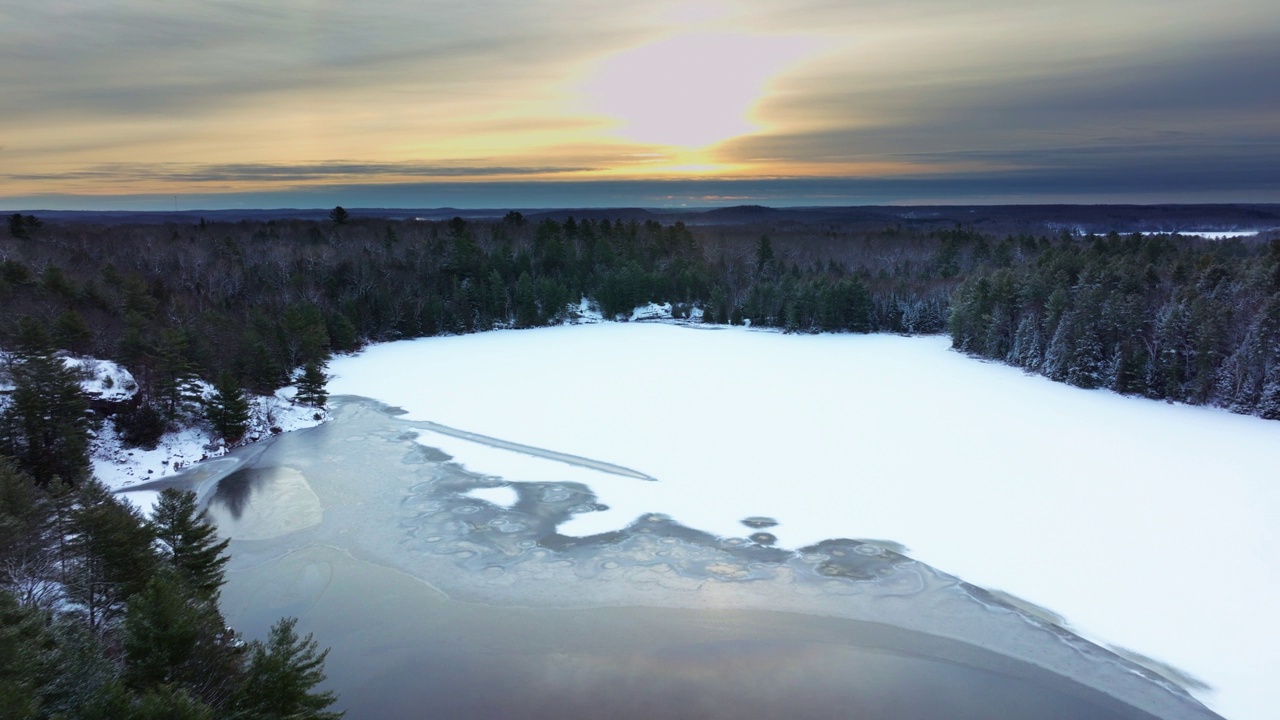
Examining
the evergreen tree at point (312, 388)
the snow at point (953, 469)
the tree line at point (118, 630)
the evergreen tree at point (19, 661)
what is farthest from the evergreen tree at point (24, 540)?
the evergreen tree at point (312, 388)

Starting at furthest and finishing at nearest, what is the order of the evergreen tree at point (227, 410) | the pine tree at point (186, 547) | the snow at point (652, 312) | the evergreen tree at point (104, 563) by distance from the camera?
the snow at point (652, 312)
the evergreen tree at point (227, 410)
the pine tree at point (186, 547)
the evergreen tree at point (104, 563)

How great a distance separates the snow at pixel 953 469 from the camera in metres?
17.5

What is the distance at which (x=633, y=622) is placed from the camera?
1666cm

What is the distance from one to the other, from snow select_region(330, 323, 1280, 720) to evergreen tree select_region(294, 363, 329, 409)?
393cm

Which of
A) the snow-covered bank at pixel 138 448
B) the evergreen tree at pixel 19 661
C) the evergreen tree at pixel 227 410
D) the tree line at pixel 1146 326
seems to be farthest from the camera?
the tree line at pixel 1146 326

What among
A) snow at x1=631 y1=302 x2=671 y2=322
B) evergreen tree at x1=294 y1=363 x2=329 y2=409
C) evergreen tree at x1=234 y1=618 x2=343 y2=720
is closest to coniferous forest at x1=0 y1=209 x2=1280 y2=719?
evergreen tree at x1=234 y1=618 x2=343 y2=720

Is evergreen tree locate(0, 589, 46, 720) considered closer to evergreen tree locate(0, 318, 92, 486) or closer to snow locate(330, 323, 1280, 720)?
snow locate(330, 323, 1280, 720)

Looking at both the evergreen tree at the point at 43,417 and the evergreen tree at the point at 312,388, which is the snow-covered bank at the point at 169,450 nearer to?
the evergreen tree at the point at 312,388

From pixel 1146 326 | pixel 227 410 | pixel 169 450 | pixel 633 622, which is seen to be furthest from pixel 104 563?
pixel 1146 326

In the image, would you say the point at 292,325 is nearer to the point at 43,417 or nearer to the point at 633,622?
the point at 43,417

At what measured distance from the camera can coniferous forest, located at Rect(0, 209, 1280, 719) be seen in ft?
33.1

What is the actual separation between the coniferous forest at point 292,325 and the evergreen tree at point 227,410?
0.12 metres

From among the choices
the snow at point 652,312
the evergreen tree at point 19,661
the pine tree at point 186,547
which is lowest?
the snow at point 652,312

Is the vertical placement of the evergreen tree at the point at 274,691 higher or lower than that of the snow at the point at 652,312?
higher
